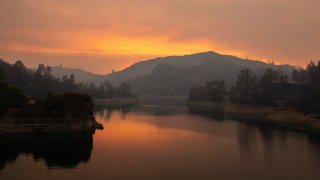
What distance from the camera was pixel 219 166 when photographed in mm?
61938

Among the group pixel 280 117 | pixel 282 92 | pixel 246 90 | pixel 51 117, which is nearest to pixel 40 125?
pixel 51 117

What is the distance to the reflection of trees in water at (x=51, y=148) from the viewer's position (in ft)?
206

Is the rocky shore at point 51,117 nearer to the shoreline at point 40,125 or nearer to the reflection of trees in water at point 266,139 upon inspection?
the shoreline at point 40,125

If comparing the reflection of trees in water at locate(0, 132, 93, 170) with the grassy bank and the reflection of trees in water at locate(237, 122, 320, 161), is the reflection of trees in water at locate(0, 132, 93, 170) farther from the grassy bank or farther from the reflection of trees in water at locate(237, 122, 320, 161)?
the grassy bank

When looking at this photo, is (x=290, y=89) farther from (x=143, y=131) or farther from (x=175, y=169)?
(x=175, y=169)

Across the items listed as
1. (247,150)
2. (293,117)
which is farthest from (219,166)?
(293,117)

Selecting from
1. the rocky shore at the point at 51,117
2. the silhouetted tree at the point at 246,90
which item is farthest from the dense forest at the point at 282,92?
the rocky shore at the point at 51,117

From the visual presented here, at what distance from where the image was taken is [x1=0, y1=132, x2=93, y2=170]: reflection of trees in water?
6272 cm

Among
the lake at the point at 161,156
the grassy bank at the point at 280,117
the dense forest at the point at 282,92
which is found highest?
the dense forest at the point at 282,92

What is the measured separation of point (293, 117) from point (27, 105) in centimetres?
9963

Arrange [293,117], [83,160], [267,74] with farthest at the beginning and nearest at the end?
[267,74] → [293,117] → [83,160]

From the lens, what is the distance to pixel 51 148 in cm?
7288

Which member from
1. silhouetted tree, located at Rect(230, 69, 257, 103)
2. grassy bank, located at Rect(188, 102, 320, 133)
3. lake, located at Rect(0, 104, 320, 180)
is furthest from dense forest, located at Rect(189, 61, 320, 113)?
lake, located at Rect(0, 104, 320, 180)

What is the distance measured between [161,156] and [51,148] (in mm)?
23147
